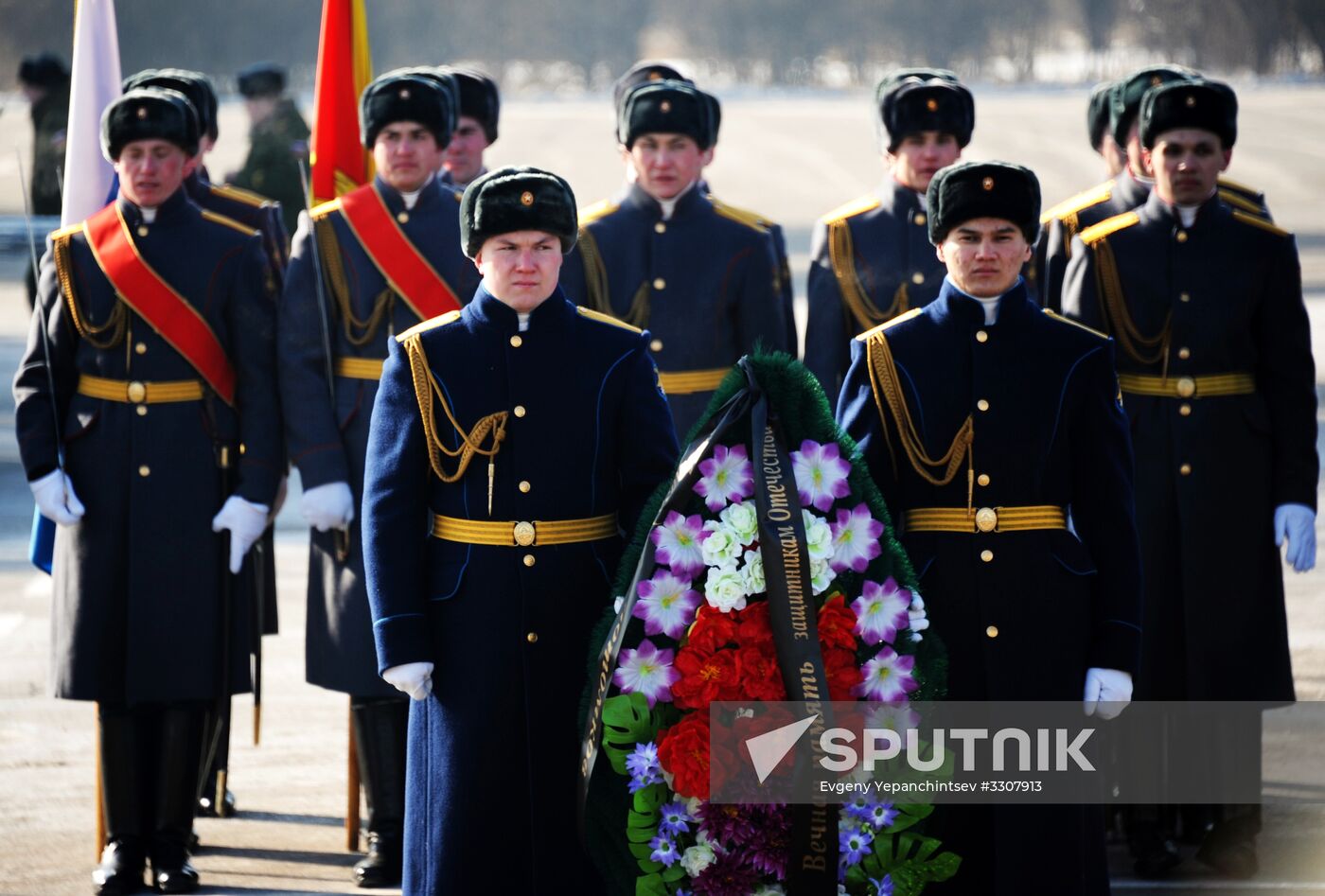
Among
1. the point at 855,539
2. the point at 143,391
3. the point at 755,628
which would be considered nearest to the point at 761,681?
the point at 755,628

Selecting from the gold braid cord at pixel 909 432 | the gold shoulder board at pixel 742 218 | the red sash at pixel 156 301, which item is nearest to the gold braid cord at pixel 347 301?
the red sash at pixel 156 301

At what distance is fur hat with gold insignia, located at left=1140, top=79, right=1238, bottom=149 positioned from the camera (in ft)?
17.8

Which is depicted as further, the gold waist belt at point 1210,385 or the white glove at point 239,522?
the gold waist belt at point 1210,385

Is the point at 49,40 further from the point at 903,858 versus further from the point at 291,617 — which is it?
the point at 903,858

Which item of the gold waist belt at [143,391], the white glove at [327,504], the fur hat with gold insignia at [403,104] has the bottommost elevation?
the white glove at [327,504]

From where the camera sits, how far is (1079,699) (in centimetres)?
430

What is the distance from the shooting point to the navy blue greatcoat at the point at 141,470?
541 centimetres

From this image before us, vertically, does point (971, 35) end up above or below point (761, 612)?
above

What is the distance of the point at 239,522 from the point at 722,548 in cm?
179

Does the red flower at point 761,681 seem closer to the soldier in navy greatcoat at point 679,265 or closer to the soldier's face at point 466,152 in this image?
the soldier in navy greatcoat at point 679,265

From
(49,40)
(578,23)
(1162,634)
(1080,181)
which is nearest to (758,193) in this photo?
(1080,181)

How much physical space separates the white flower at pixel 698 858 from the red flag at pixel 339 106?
9.12 ft

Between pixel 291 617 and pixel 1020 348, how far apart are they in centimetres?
457

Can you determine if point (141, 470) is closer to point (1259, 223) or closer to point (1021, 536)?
point (1021, 536)
